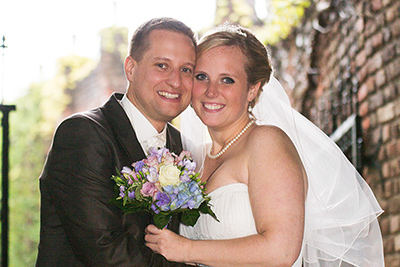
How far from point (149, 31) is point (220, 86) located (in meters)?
0.61

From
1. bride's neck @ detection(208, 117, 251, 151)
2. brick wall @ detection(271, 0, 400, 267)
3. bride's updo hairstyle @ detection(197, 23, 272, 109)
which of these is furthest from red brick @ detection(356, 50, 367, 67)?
bride's neck @ detection(208, 117, 251, 151)

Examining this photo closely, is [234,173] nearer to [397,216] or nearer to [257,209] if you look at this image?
[257,209]

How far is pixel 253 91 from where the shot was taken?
3.35m

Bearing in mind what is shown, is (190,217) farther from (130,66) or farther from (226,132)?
(130,66)

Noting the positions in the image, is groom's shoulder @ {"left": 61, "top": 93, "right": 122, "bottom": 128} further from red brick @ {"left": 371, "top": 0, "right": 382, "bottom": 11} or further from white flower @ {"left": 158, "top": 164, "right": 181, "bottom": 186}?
red brick @ {"left": 371, "top": 0, "right": 382, "bottom": 11}

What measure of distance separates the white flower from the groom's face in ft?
2.83

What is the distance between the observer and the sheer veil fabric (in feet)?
10.2

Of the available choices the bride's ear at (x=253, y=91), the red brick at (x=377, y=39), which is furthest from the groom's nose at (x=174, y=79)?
the red brick at (x=377, y=39)

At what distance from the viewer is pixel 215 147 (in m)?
3.51

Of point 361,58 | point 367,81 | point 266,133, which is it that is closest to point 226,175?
point 266,133

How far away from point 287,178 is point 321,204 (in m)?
0.45

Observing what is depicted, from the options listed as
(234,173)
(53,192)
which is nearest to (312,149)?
(234,173)

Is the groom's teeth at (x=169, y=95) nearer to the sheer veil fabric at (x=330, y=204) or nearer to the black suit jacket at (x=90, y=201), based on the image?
the black suit jacket at (x=90, y=201)

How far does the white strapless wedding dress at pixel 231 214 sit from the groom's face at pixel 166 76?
68 centimetres
